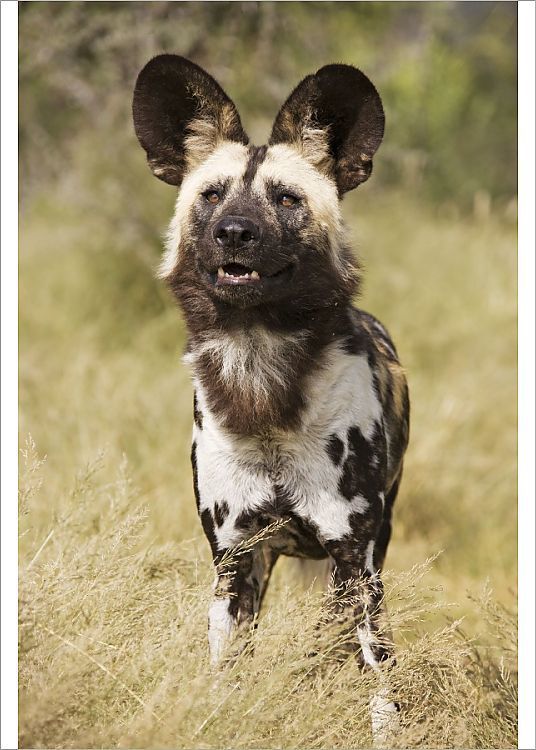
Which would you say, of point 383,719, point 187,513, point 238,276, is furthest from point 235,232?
point 187,513

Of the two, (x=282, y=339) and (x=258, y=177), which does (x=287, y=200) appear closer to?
(x=258, y=177)

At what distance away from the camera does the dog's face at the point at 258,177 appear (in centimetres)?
283

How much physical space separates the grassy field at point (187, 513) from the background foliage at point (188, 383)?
14mm

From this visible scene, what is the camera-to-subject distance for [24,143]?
39.3ft

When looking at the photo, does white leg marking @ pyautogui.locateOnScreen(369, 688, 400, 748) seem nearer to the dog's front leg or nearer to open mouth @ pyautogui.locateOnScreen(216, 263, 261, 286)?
the dog's front leg

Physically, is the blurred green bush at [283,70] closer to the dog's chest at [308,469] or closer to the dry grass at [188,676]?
the dog's chest at [308,469]

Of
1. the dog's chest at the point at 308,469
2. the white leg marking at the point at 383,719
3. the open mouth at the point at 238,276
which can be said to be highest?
the open mouth at the point at 238,276

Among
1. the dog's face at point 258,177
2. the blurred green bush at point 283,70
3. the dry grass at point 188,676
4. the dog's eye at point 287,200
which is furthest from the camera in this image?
the blurred green bush at point 283,70

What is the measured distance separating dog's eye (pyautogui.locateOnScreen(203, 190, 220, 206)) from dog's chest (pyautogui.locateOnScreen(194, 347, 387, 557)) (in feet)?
1.88

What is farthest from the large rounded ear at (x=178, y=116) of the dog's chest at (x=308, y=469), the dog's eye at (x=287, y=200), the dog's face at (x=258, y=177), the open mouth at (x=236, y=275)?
the dog's chest at (x=308, y=469)

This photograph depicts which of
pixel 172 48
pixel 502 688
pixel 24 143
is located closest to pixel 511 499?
pixel 502 688

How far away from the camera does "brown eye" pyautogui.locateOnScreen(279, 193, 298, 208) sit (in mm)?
2951

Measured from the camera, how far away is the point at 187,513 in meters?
4.63
